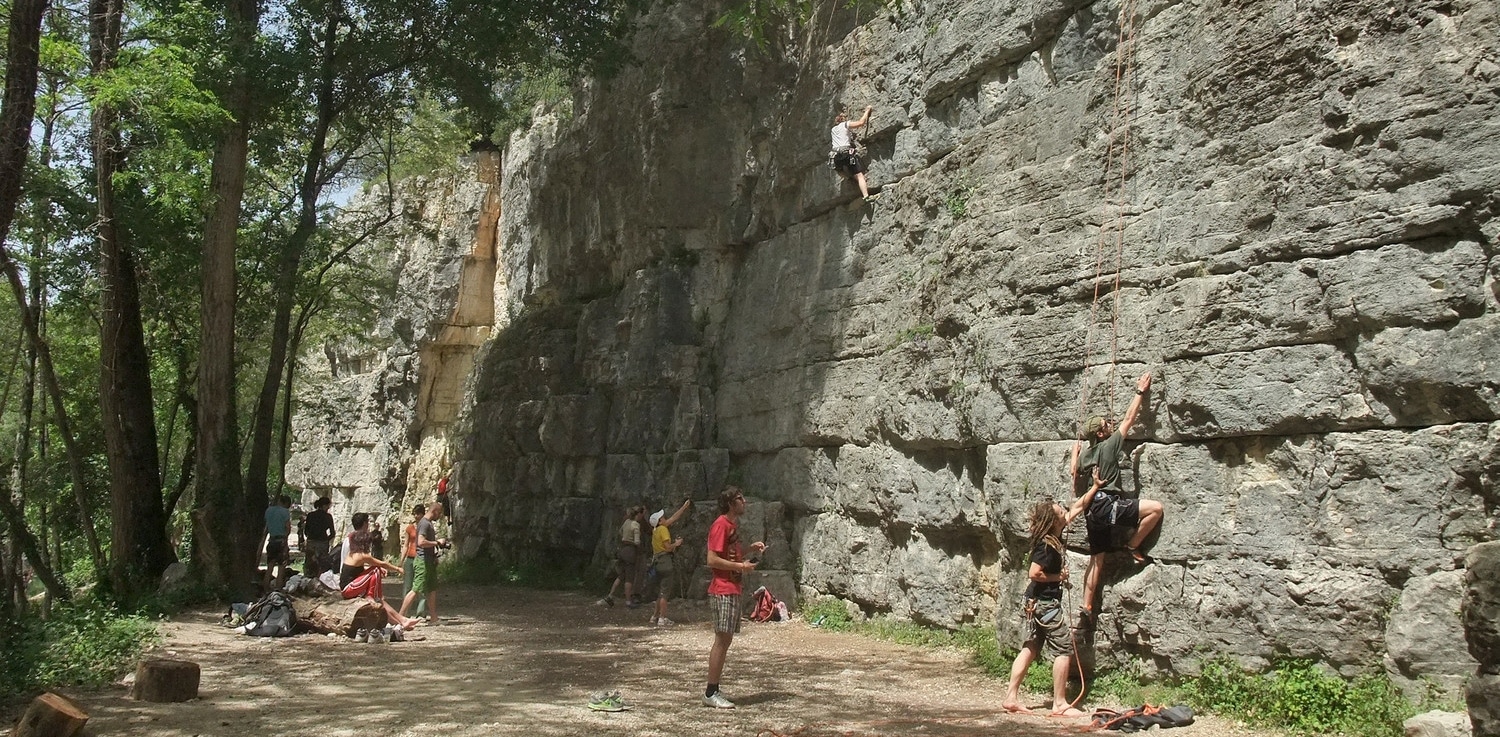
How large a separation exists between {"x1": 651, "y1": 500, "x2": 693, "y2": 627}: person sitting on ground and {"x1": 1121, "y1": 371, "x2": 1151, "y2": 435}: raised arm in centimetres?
625

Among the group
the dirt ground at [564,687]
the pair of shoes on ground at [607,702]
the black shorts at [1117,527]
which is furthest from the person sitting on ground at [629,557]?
the black shorts at [1117,527]

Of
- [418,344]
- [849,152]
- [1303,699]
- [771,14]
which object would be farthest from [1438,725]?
[418,344]

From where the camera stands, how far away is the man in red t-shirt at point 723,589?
325 inches

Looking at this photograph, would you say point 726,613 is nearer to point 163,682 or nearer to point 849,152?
point 163,682

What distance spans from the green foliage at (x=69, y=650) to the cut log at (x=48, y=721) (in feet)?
6.13

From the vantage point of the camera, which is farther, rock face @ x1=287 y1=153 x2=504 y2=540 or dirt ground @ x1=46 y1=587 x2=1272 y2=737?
rock face @ x1=287 y1=153 x2=504 y2=540

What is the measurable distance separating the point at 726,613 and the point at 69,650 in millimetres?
5492

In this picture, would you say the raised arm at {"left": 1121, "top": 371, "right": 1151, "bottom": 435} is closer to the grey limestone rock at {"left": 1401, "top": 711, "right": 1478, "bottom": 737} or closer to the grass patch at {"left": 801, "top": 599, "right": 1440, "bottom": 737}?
the grass patch at {"left": 801, "top": 599, "right": 1440, "bottom": 737}

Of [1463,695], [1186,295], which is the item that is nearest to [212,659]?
[1186,295]

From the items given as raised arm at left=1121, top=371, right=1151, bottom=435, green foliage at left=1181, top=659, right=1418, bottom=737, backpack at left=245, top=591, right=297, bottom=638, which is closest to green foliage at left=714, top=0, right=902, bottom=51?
raised arm at left=1121, top=371, right=1151, bottom=435

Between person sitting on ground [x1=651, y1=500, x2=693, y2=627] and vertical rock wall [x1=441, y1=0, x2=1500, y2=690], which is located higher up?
vertical rock wall [x1=441, y1=0, x2=1500, y2=690]

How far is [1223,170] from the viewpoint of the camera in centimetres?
826

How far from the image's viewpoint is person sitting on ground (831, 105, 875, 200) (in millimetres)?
13281

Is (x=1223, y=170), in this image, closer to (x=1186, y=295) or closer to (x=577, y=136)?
(x=1186, y=295)
